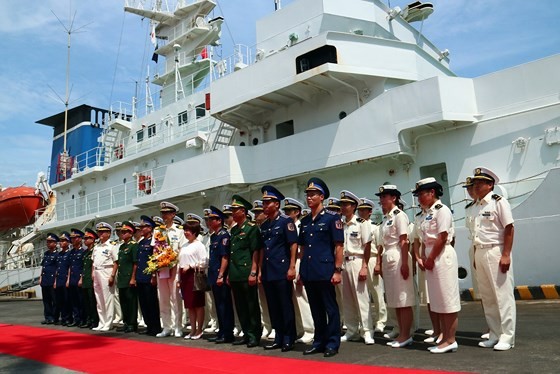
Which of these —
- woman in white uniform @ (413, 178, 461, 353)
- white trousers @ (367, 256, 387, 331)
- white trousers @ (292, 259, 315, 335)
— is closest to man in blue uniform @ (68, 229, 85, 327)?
white trousers @ (292, 259, 315, 335)

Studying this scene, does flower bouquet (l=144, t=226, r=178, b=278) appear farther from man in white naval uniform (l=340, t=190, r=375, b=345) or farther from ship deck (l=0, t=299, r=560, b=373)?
man in white naval uniform (l=340, t=190, r=375, b=345)

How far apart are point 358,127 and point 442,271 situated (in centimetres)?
479

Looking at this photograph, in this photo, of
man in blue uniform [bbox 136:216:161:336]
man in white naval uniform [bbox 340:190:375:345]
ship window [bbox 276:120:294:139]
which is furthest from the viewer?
ship window [bbox 276:120:294:139]

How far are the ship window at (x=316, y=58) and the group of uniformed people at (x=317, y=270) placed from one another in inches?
170

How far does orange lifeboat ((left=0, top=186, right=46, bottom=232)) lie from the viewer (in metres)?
19.7

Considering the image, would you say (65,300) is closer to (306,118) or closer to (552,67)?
(306,118)

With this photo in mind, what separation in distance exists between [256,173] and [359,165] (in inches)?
104

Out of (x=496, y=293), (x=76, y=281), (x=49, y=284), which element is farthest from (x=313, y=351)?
(x=49, y=284)

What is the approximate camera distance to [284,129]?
11.1m

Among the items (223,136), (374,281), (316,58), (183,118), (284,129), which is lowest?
(374,281)

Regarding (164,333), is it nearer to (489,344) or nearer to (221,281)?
(221,281)

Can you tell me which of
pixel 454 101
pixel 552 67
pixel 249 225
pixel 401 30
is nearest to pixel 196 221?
pixel 249 225

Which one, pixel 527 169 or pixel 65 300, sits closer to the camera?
pixel 527 169

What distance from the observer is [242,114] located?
11250mm
